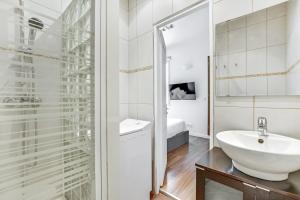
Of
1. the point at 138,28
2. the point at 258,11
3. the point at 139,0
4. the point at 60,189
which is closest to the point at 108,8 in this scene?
the point at 60,189

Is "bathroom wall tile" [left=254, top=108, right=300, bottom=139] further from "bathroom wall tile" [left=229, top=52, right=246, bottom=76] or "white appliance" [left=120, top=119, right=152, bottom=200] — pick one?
"white appliance" [left=120, top=119, right=152, bottom=200]

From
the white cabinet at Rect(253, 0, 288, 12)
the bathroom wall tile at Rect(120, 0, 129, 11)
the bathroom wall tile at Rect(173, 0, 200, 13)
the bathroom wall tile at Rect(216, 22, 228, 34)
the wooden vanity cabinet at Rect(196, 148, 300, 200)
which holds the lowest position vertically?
the wooden vanity cabinet at Rect(196, 148, 300, 200)

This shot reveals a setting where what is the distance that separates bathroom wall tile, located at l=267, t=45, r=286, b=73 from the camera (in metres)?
1.05

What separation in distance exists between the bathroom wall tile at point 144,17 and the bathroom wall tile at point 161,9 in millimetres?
75

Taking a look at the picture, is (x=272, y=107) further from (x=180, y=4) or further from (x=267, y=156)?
(x=180, y=4)

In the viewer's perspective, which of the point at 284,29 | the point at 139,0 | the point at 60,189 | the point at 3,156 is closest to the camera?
the point at 3,156

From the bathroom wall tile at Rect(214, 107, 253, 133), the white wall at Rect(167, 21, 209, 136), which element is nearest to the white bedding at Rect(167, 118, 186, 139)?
the white wall at Rect(167, 21, 209, 136)

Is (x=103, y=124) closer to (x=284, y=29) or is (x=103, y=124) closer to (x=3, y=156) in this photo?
(x=3, y=156)

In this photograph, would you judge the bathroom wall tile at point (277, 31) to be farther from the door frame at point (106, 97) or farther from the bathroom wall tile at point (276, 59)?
the door frame at point (106, 97)

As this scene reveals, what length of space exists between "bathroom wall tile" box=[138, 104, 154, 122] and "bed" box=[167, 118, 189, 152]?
113cm

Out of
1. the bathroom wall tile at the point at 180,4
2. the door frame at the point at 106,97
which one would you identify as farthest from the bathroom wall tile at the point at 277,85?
the door frame at the point at 106,97

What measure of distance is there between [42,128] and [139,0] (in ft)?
6.81

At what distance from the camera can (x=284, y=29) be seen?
1.04 meters

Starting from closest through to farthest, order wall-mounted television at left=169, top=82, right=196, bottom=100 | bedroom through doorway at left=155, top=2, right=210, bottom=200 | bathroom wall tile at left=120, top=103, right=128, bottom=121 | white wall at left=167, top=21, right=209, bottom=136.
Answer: bathroom wall tile at left=120, top=103, right=128, bottom=121 → bedroom through doorway at left=155, top=2, right=210, bottom=200 → white wall at left=167, top=21, right=209, bottom=136 → wall-mounted television at left=169, top=82, right=196, bottom=100
